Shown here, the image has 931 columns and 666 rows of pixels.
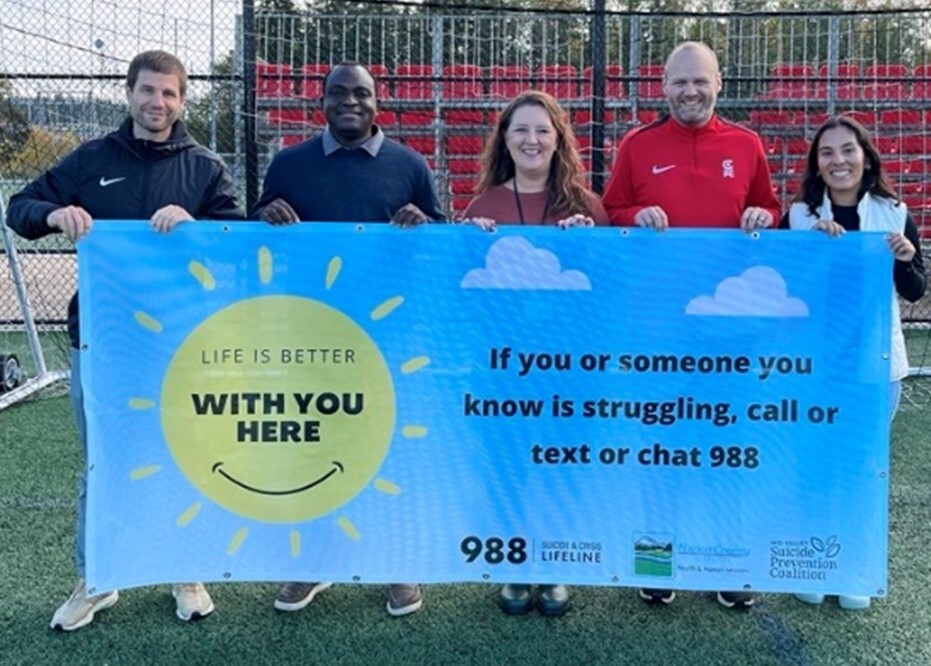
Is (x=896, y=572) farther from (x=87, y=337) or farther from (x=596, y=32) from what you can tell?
(x=596, y=32)

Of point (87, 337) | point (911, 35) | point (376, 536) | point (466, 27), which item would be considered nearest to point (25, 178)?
point (466, 27)

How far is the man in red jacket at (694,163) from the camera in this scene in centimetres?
314

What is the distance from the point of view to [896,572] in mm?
3398

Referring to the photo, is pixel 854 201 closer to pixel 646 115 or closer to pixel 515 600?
pixel 515 600

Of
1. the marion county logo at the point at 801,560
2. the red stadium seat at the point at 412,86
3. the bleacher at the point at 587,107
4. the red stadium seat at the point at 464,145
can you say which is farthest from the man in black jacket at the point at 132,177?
the red stadium seat at the point at 464,145

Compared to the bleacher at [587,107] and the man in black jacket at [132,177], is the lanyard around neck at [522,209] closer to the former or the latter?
the man in black jacket at [132,177]

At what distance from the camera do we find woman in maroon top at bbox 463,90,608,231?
3045 mm

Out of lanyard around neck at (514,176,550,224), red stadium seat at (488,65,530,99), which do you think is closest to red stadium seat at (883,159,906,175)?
red stadium seat at (488,65,530,99)

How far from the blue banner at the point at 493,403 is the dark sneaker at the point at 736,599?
229 millimetres

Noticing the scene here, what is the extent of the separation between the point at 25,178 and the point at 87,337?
15.3 feet

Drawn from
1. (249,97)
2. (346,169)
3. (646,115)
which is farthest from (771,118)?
(346,169)

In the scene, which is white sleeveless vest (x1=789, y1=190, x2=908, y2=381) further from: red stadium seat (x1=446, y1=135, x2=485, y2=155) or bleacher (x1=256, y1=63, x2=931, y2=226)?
red stadium seat (x1=446, y1=135, x2=485, y2=155)

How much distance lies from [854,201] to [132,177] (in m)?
2.48

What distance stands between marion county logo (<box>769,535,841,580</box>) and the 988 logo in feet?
2.63
